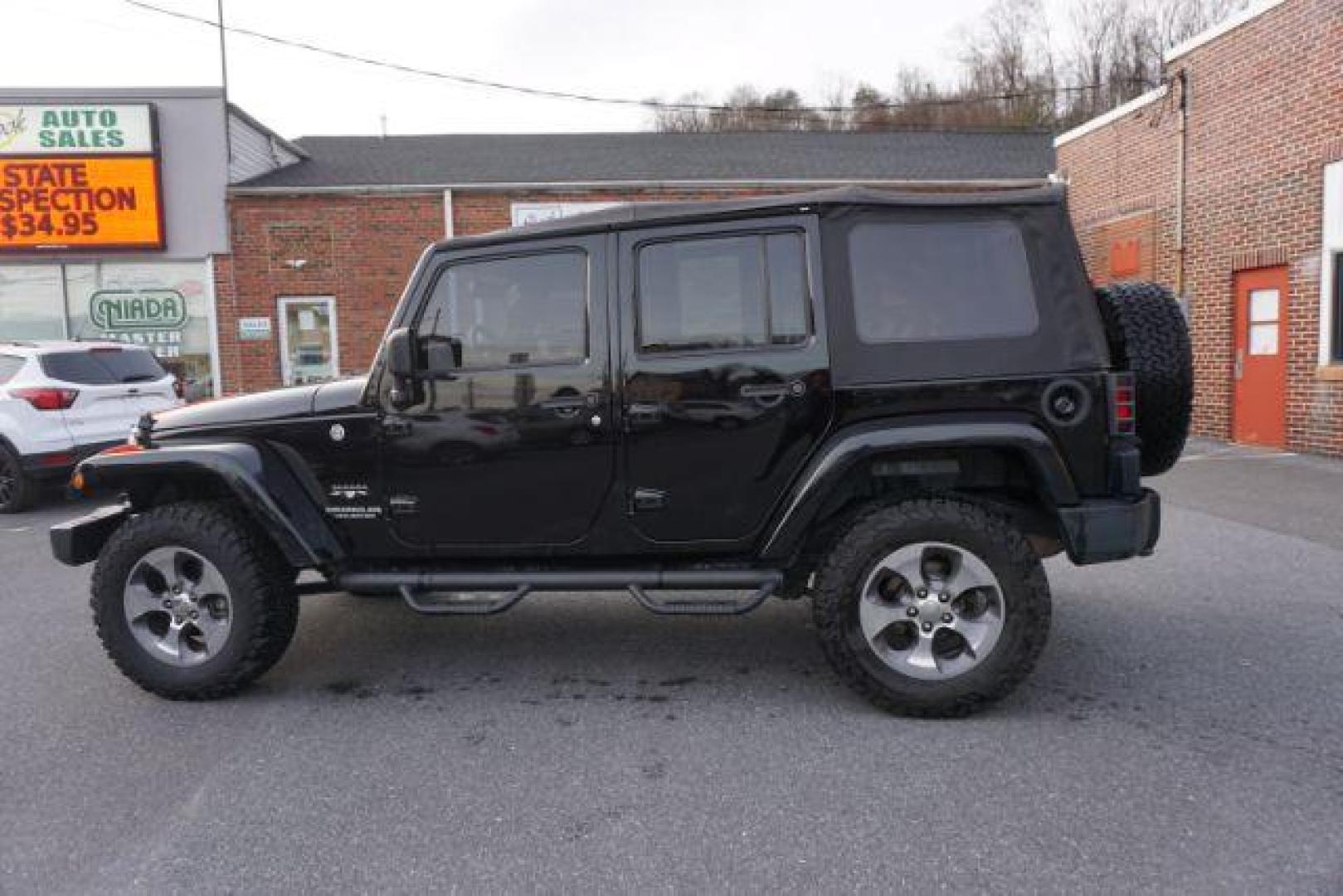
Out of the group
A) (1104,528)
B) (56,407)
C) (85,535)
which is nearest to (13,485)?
(56,407)

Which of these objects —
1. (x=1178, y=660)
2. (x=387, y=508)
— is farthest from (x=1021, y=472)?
(x=387, y=508)

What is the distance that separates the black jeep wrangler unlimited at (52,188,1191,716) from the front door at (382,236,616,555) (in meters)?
0.01

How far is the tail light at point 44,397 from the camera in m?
8.45

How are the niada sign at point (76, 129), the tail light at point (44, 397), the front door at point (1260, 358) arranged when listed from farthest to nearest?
the niada sign at point (76, 129), the front door at point (1260, 358), the tail light at point (44, 397)

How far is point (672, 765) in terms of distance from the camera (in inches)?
129

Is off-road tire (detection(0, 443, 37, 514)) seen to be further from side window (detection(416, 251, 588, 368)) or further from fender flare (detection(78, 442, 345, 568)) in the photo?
side window (detection(416, 251, 588, 368))

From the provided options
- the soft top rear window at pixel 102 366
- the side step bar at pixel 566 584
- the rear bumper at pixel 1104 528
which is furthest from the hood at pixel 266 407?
the soft top rear window at pixel 102 366

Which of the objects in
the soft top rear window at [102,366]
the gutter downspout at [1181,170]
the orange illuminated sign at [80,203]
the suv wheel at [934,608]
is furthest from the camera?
the orange illuminated sign at [80,203]

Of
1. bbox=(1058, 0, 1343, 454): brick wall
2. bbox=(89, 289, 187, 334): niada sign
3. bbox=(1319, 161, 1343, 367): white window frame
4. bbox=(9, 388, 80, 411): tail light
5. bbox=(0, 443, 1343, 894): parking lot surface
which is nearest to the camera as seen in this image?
bbox=(0, 443, 1343, 894): parking lot surface

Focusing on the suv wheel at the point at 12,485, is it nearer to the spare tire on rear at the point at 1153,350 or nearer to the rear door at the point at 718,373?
the rear door at the point at 718,373

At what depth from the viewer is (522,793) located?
10.1 ft

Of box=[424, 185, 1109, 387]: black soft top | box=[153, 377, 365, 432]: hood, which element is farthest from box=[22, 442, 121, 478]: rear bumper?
box=[424, 185, 1109, 387]: black soft top

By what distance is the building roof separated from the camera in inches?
686

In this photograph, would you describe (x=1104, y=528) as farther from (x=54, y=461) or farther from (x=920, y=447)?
(x=54, y=461)
